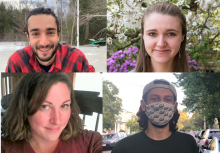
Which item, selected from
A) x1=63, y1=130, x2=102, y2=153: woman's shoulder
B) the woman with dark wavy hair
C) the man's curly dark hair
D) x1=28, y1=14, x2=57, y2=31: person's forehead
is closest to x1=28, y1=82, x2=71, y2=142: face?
the woman with dark wavy hair

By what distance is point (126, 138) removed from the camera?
4.53ft

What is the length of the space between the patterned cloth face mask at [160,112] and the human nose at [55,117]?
0.58 m

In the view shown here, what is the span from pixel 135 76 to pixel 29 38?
29.3 inches

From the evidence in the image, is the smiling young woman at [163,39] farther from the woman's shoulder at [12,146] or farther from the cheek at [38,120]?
the woman's shoulder at [12,146]

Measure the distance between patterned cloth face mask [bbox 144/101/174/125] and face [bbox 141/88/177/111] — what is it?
2cm

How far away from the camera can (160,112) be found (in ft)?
4.52

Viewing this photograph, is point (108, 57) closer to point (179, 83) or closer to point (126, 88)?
point (126, 88)

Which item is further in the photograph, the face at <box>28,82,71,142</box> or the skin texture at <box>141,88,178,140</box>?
the skin texture at <box>141,88,178,140</box>

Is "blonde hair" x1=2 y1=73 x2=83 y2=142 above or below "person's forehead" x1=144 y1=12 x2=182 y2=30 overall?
below

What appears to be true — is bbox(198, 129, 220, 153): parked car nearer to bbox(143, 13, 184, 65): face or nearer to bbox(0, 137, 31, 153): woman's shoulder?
bbox(143, 13, 184, 65): face

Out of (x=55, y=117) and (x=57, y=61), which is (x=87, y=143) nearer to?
(x=55, y=117)

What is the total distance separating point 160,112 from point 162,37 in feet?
1.65

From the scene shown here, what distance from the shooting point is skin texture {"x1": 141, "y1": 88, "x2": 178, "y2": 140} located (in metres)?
1.37

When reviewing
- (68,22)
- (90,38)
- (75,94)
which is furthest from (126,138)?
(68,22)
